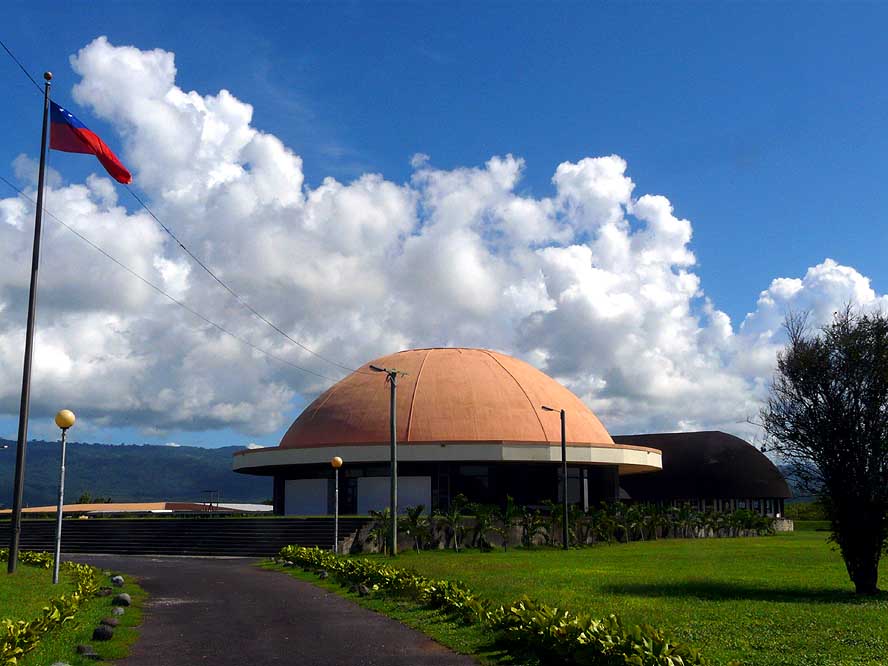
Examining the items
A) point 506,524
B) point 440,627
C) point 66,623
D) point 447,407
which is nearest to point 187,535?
point 506,524

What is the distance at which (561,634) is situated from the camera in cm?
1127

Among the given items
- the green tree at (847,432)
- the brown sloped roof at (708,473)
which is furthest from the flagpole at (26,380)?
the brown sloped roof at (708,473)

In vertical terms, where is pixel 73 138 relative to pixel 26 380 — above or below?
above

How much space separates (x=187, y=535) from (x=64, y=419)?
25.6 metres

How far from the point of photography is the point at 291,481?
2323 inches

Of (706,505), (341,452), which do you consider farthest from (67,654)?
(706,505)

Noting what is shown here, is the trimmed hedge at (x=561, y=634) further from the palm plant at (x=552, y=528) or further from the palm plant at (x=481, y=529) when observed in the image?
the palm plant at (x=552, y=528)

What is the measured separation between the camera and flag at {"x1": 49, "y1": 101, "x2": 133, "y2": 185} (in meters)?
22.9

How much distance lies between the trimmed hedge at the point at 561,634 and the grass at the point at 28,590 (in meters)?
6.93

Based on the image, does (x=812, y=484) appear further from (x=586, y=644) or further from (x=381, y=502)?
(x=381, y=502)

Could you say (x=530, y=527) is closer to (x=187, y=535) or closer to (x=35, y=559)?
(x=187, y=535)

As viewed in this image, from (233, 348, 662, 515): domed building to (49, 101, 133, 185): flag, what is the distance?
31580 millimetres

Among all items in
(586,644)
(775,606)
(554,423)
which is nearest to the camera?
(586,644)

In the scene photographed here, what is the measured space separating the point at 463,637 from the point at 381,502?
41505 millimetres
